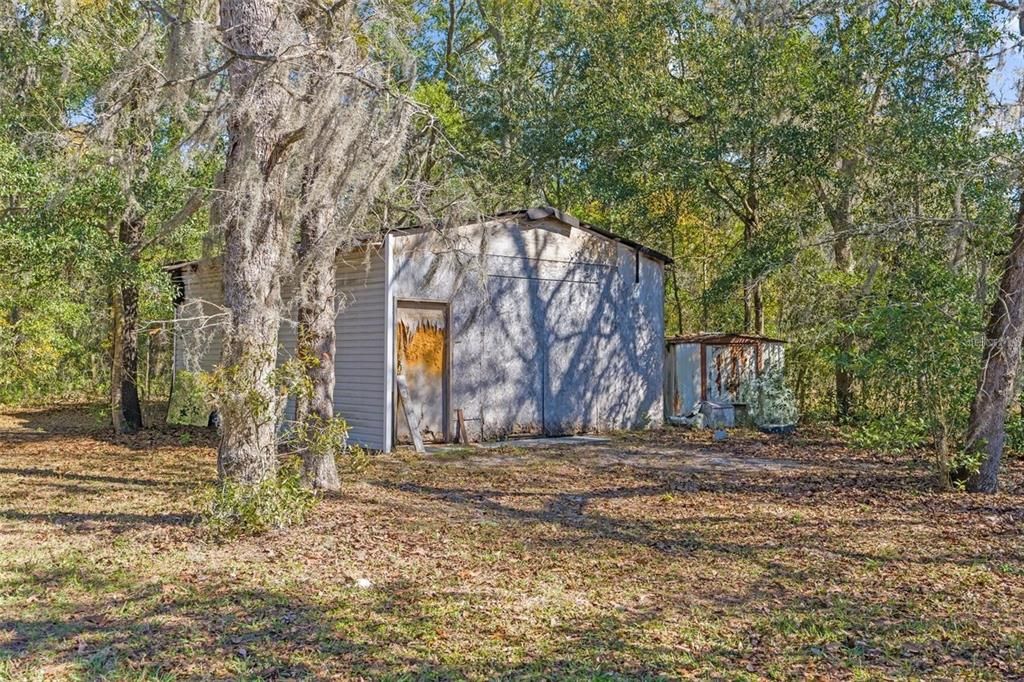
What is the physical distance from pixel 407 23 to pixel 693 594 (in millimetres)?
5255

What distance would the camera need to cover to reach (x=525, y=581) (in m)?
4.75

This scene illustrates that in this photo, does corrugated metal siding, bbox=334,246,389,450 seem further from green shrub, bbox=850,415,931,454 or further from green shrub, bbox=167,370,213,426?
green shrub, bbox=850,415,931,454

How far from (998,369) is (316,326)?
611 cm

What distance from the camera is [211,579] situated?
4.62 metres

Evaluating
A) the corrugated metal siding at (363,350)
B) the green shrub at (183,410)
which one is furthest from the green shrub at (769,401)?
the green shrub at (183,410)

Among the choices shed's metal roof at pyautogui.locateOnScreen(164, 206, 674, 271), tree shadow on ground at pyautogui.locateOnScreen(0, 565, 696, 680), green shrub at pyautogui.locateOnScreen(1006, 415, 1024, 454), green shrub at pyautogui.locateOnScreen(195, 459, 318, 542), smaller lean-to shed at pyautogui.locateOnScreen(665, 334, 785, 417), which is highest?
shed's metal roof at pyautogui.locateOnScreen(164, 206, 674, 271)

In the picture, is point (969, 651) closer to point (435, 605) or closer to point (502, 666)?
point (502, 666)

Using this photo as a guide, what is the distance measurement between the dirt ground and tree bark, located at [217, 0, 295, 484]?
776 mm

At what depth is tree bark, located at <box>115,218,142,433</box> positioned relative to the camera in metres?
11.2

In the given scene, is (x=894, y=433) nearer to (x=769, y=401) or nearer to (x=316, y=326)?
Answer: (x=316, y=326)

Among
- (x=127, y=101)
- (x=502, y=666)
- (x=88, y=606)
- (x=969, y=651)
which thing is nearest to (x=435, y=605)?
(x=502, y=666)

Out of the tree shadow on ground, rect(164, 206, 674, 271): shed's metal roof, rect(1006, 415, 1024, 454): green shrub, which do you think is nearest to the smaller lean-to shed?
rect(164, 206, 674, 271): shed's metal roof

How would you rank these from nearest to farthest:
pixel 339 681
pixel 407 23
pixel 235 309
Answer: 1. pixel 339 681
2. pixel 235 309
3. pixel 407 23

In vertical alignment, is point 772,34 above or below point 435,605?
above
